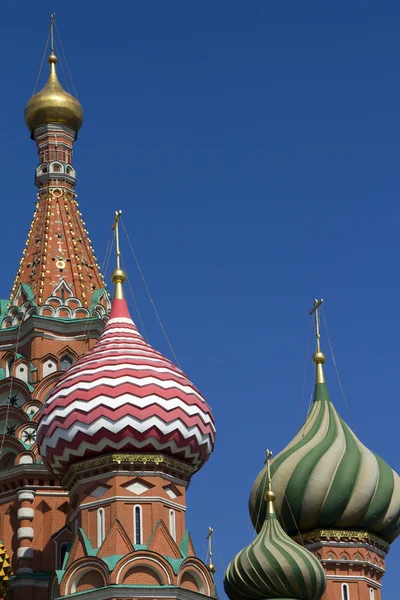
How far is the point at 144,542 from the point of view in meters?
28.1

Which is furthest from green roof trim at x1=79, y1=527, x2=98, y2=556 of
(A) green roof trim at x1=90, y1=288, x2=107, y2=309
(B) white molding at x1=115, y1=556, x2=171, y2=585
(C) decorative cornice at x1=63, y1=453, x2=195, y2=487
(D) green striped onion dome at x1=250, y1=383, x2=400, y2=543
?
(A) green roof trim at x1=90, y1=288, x2=107, y2=309

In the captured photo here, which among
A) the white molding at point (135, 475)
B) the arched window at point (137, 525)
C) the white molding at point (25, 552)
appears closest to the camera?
the arched window at point (137, 525)

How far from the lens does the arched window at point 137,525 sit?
92.2 ft

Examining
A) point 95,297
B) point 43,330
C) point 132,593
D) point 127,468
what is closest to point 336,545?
point 127,468

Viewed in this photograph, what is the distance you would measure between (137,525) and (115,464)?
0.99m

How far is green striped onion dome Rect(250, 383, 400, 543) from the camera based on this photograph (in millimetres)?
31531

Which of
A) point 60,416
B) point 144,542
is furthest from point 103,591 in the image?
point 60,416

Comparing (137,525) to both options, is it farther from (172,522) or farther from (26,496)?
(26,496)

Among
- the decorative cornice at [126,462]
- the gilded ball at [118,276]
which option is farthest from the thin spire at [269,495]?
the gilded ball at [118,276]

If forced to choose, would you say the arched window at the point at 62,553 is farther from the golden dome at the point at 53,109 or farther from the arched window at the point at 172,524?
the golden dome at the point at 53,109

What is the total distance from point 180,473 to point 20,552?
3.61 metres

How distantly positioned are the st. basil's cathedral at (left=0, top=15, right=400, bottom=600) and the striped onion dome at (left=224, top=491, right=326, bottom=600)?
0.07 feet

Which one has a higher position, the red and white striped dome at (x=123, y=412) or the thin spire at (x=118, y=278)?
the thin spire at (x=118, y=278)

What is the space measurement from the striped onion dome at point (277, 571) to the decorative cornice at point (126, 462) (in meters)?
1.78
